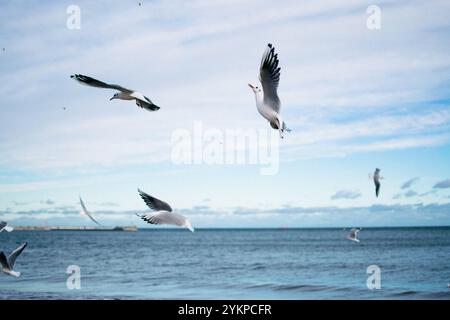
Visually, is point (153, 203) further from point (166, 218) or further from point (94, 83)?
point (94, 83)

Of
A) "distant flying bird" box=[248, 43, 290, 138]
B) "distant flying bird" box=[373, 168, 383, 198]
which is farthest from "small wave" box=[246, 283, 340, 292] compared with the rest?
"distant flying bird" box=[248, 43, 290, 138]

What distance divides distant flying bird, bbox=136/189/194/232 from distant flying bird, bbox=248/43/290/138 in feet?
5.00

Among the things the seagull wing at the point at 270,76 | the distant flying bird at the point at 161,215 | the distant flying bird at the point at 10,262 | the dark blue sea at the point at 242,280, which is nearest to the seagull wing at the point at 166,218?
the distant flying bird at the point at 161,215

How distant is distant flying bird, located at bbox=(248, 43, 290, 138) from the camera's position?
801 centimetres

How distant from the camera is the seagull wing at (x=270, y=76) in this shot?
26.3 ft

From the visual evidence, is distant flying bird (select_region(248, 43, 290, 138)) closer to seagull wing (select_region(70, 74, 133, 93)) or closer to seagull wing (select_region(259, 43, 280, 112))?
seagull wing (select_region(259, 43, 280, 112))

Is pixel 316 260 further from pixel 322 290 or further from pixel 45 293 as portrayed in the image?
pixel 45 293

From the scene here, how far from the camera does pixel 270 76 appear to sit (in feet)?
26.5

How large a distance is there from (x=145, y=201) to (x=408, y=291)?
10.3 m

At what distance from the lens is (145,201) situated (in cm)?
841

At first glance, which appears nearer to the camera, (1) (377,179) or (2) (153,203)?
(2) (153,203)

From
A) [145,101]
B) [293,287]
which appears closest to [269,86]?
[145,101]

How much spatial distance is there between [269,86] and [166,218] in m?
1.97
